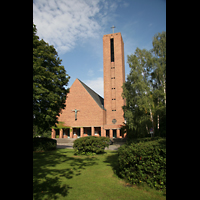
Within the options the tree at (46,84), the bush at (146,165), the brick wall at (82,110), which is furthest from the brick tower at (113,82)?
the bush at (146,165)

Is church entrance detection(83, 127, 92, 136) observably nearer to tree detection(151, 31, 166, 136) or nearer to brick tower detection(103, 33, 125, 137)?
brick tower detection(103, 33, 125, 137)

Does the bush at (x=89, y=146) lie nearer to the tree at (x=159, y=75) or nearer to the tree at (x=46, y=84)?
the tree at (x=46, y=84)

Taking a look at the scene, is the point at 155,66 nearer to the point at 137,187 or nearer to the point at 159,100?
the point at 159,100

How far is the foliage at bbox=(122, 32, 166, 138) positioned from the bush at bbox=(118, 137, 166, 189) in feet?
43.0

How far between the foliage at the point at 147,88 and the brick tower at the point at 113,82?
14.5 metres

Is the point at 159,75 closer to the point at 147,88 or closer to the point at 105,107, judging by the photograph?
the point at 147,88

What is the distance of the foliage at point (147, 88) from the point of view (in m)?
19.6

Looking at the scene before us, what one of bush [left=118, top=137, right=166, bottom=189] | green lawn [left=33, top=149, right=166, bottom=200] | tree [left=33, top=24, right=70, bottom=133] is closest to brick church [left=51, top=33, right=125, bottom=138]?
tree [left=33, top=24, right=70, bottom=133]

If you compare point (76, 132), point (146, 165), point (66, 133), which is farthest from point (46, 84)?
point (66, 133)

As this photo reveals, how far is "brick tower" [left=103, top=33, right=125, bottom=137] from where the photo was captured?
37031 millimetres

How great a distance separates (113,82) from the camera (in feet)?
125

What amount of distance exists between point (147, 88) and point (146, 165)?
49.6 feet
